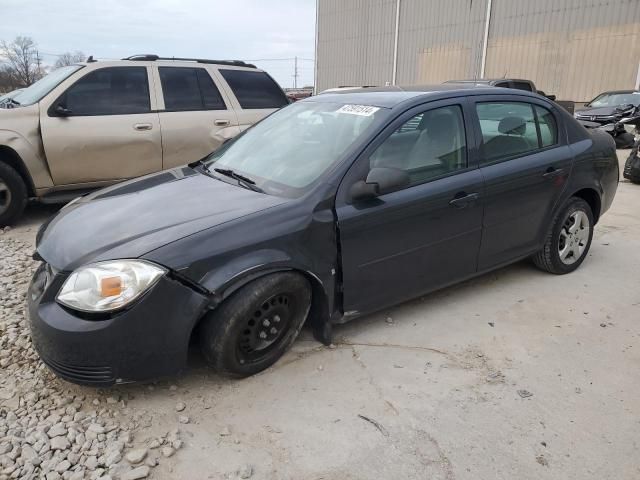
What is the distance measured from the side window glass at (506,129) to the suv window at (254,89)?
380 cm

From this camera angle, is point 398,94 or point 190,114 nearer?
point 398,94

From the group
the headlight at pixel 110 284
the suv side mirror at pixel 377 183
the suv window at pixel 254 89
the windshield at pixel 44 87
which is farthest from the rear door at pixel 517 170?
the windshield at pixel 44 87

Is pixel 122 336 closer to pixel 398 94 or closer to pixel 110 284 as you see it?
pixel 110 284

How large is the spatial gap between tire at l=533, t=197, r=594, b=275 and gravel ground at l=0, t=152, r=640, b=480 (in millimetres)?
698

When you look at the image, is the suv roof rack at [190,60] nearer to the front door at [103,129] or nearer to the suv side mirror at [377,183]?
the front door at [103,129]

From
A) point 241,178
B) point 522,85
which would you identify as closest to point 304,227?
point 241,178

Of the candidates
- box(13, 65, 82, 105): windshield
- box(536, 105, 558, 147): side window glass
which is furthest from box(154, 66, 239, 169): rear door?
box(536, 105, 558, 147): side window glass

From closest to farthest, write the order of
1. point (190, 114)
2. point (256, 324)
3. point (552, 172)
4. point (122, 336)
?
point (122, 336) → point (256, 324) → point (552, 172) → point (190, 114)

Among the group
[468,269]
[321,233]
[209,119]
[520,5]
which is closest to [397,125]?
[321,233]

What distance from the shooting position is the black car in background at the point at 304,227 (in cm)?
245

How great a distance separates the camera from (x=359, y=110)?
338 centimetres

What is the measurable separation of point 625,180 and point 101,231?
8852 mm

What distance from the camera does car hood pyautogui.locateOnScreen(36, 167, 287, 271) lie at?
2.56 meters

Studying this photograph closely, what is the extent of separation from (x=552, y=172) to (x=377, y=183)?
1853 mm
